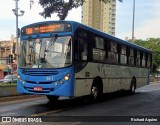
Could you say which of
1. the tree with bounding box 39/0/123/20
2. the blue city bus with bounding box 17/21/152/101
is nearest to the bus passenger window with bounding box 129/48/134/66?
the blue city bus with bounding box 17/21/152/101

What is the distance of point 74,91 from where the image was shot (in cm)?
1338

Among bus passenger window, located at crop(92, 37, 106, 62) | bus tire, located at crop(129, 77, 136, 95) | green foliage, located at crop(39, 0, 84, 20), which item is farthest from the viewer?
green foliage, located at crop(39, 0, 84, 20)

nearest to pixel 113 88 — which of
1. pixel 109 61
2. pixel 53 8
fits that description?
pixel 109 61

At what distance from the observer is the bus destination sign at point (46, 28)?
13530mm

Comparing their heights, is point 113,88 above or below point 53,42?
below

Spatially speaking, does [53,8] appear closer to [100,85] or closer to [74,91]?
[100,85]

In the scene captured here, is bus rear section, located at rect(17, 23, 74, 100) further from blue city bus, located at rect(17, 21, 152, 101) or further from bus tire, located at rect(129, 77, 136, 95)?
bus tire, located at rect(129, 77, 136, 95)

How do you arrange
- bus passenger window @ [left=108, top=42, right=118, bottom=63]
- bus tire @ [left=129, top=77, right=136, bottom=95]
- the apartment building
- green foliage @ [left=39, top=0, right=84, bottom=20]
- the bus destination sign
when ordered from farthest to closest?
the apartment building, green foliage @ [left=39, top=0, right=84, bottom=20], bus tire @ [left=129, top=77, right=136, bottom=95], bus passenger window @ [left=108, top=42, right=118, bottom=63], the bus destination sign

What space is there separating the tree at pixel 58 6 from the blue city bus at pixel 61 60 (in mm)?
9223

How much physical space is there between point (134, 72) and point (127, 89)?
1524mm

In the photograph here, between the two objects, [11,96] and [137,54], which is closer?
[11,96]

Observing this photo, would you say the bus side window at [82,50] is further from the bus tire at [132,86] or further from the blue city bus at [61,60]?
the bus tire at [132,86]

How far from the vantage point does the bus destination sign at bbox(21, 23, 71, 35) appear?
44.4 feet

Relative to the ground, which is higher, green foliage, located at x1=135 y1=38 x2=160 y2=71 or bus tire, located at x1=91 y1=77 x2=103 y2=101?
green foliage, located at x1=135 y1=38 x2=160 y2=71
